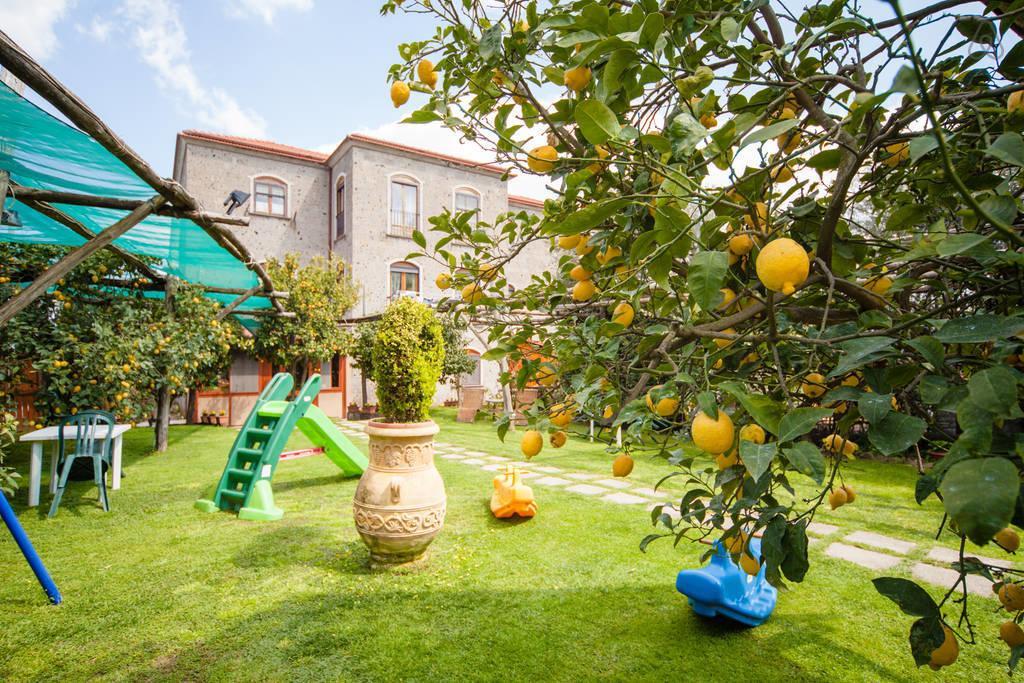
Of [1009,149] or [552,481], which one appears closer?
[1009,149]

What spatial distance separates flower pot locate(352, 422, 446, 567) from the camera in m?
3.32

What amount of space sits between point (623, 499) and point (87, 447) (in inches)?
198

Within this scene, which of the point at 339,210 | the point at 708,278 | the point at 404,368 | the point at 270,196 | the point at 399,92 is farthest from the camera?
the point at 339,210

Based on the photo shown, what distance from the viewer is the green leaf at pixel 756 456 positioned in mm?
680

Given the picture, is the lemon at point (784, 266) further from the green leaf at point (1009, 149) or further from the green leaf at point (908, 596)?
the green leaf at point (908, 596)

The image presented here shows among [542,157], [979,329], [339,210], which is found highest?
[339,210]

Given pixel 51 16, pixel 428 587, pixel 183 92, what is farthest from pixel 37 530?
pixel 183 92

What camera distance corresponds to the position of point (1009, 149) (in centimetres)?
64

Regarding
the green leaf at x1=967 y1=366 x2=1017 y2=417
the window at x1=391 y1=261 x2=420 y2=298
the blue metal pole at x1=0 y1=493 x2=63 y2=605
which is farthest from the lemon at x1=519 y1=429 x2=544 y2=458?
the window at x1=391 y1=261 x2=420 y2=298

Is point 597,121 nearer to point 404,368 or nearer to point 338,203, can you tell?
point 404,368

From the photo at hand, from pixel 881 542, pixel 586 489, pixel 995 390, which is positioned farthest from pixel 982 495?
pixel 586 489

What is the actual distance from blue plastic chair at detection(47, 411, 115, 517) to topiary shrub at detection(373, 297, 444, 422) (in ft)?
9.48

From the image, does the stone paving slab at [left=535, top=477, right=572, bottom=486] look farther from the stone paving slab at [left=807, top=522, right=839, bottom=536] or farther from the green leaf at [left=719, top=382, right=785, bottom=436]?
the green leaf at [left=719, top=382, right=785, bottom=436]

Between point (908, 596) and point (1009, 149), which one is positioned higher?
point (1009, 149)
